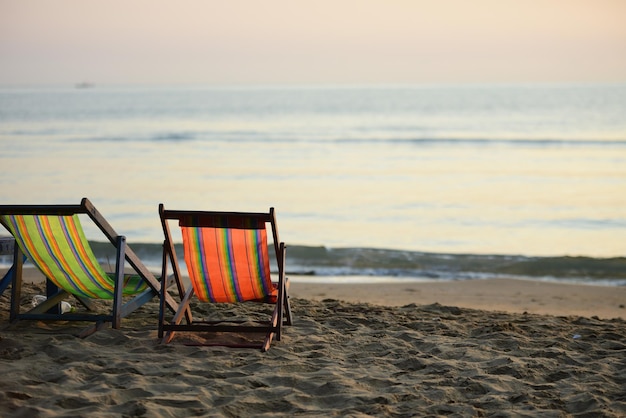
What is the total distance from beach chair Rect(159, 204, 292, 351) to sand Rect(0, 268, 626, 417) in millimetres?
138

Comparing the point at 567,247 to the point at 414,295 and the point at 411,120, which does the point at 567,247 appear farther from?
the point at 411,120

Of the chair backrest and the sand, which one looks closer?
the sand

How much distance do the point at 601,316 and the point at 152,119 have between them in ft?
137

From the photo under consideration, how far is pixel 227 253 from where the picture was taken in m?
4.91

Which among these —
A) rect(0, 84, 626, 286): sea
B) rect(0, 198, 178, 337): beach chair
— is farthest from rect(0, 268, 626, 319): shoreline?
rect(0, 198, 178, 337): beach chair

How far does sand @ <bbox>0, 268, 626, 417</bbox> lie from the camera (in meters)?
3.84

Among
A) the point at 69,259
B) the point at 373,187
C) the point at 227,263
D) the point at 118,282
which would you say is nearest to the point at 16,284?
the point at 69,259

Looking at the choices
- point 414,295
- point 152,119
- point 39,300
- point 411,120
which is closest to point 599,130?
point 411,120

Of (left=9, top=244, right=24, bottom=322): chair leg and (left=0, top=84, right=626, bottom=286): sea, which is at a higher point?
(left=0, top=84, right=626, bottom=286): sea

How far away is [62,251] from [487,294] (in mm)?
4377

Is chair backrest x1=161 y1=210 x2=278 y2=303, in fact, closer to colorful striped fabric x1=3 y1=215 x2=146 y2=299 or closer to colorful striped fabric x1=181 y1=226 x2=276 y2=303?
colorful striped fabric x1=181 y1=226 x2=276 y2=303

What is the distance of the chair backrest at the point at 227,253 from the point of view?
4754 millimetres

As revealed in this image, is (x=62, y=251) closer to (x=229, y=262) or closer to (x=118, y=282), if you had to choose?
(x=118, y=282)

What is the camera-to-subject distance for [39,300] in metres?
6.14
